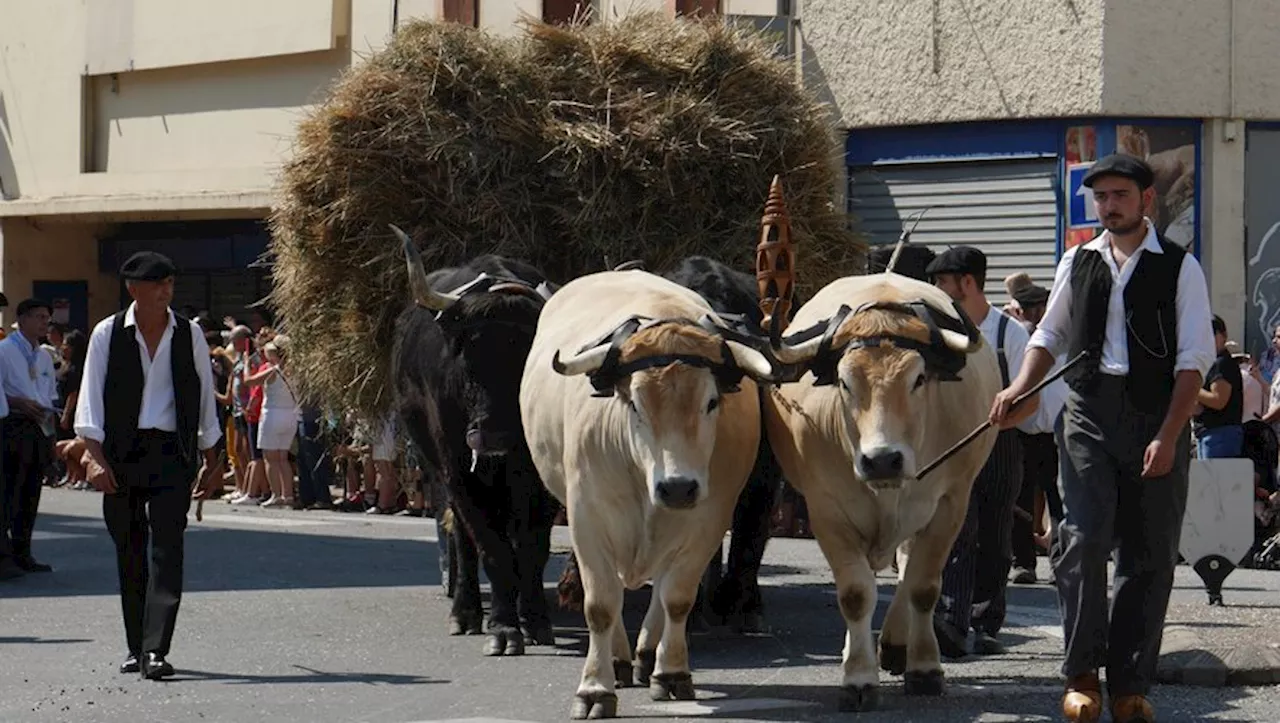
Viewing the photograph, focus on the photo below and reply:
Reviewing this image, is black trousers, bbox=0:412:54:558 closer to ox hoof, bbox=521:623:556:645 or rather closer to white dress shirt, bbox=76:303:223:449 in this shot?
white dress shirt, bbox=76:303:223:449

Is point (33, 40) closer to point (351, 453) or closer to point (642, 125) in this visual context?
point (351, 453)

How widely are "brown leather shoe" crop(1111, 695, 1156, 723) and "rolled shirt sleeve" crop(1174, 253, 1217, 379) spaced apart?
1.24 metres

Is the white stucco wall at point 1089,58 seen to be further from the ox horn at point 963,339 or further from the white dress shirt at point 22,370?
the ox horn at point 963,339

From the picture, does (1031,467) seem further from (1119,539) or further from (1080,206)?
(1119,539)

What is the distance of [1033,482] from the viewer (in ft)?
49.3

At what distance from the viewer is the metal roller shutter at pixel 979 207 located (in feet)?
73.4

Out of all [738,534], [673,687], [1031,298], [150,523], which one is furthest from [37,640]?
[1031,298]

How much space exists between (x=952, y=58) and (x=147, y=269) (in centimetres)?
1314

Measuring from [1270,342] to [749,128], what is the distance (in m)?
9.69

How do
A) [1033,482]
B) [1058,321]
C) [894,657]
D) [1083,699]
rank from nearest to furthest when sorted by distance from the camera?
[1083,699], [1058,321], [894,657], [1033,482]

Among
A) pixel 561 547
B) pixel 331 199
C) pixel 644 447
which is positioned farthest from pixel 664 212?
pixel 561 547

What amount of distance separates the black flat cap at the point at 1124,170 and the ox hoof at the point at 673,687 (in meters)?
2.67

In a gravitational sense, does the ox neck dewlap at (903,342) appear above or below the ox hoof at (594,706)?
above

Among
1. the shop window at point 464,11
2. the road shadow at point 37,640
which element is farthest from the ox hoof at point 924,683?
the shop window at point 464,11
